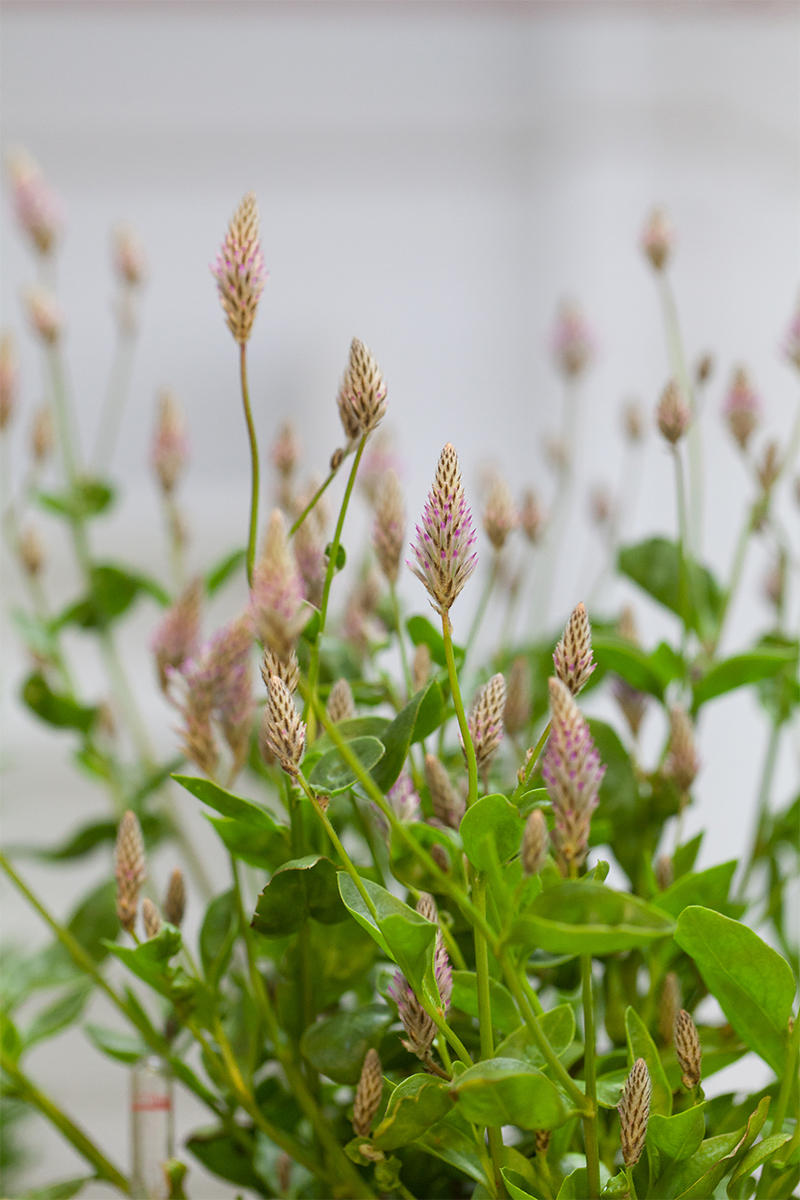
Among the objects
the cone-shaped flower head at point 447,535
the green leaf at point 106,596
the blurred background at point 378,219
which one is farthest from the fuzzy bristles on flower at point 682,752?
the blurred background at point 378,219

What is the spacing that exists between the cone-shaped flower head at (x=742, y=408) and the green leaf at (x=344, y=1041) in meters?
0.21

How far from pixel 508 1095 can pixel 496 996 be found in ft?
0.15

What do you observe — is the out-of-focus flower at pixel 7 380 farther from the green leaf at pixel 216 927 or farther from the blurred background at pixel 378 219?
the blurred background at pixel 378 219

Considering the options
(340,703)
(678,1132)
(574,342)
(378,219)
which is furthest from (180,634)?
(378,219)

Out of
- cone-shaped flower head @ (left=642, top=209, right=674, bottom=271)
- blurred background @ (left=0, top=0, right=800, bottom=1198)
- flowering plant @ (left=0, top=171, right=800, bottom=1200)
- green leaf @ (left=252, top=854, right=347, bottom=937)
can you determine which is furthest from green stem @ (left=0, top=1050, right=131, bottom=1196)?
blurred background @ (left=0, top=0, right=800, bottom=1198)

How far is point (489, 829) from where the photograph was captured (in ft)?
0.68

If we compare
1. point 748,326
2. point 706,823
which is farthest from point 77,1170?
point 748,326

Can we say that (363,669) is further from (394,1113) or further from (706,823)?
(706,823)

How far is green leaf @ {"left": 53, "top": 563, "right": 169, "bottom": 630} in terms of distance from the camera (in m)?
0.43

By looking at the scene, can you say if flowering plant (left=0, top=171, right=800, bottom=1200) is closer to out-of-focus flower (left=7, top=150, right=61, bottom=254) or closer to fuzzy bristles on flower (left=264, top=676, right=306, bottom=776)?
fuzzy bristles on flower (left=264, top=676, right=306, bottom=776)

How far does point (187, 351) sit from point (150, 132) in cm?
23

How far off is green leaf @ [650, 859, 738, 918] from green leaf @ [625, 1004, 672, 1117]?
0.03 m

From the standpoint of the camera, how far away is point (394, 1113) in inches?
8.6

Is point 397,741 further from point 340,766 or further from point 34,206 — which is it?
point 34,206
